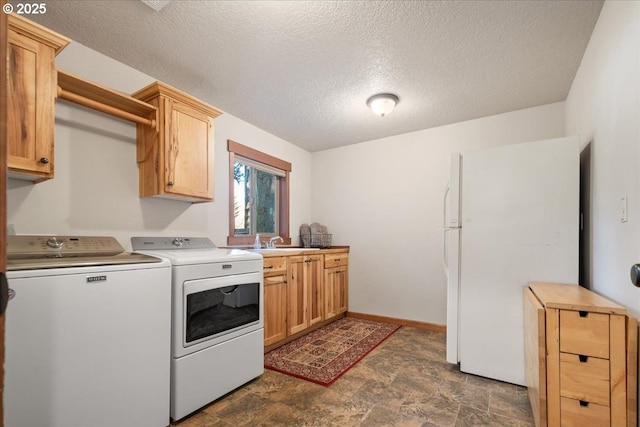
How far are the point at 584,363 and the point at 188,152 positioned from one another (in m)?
2.71

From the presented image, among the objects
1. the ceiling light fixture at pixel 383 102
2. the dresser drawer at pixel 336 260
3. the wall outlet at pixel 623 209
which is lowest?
the dresser drawer at pixel 336 260

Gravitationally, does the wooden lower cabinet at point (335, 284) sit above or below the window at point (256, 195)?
below

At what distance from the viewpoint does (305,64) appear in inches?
91.7

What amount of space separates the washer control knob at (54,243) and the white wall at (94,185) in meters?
0.19

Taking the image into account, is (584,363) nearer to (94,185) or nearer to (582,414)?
(582,414)

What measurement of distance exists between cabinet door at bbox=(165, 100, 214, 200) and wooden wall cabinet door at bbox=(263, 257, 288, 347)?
2.84 ft

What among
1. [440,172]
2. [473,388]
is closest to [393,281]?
[440,172]

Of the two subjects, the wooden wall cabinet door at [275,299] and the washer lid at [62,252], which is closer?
the washer lid at [62,252]

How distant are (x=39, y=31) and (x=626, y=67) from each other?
2.92 metres

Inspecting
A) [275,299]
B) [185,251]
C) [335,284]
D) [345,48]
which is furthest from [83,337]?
[335,284]

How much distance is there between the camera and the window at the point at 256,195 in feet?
10.8

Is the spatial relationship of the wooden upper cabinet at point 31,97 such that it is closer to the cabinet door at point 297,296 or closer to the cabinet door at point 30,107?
the cabinet door at point 30,107

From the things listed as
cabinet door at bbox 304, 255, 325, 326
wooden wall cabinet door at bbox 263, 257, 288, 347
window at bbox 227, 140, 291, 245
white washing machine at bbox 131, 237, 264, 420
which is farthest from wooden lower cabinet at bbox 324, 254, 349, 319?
white washing machine at bbox 131, 237, 264, 420

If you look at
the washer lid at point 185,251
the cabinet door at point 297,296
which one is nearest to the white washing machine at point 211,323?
the washer lid at point 185,251
